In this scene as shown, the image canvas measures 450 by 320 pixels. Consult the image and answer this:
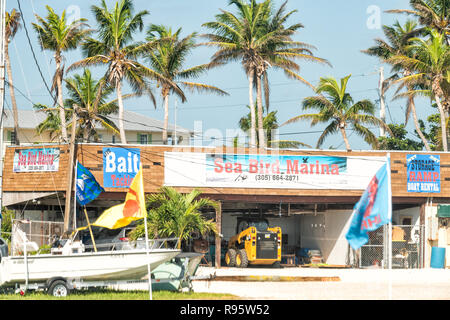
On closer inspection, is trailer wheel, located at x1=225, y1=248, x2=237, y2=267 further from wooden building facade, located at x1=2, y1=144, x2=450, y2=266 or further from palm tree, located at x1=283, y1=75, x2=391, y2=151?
palm tree, located at x1=283, y1=75, x2=391, y2=151

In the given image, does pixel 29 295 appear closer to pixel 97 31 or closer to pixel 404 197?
pixel 404 197

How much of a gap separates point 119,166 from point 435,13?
24.8m

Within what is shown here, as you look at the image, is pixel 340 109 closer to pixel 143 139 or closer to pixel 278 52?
pixel 278 52

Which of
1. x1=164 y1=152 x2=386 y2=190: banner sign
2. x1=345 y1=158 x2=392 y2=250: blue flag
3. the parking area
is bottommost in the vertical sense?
the parking area

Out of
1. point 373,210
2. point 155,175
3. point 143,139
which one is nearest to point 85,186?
point 155,175

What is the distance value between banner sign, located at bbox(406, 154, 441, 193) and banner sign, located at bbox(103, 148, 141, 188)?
12426 millimetres

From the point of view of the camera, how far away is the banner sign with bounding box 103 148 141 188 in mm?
31234

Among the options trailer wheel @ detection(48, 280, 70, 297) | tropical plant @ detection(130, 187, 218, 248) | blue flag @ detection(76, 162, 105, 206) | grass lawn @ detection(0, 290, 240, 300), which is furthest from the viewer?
blue flag @ detection(76, 162, 105, 206)

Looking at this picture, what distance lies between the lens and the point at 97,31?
1569 inches

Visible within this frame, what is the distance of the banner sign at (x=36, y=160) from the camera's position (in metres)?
31.8

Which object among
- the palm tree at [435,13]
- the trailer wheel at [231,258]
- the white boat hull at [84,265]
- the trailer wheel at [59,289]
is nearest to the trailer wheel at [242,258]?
the trailer wheel at [231,258]

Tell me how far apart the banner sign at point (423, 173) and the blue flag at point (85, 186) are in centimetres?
1411

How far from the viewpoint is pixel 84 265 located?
19422 mm

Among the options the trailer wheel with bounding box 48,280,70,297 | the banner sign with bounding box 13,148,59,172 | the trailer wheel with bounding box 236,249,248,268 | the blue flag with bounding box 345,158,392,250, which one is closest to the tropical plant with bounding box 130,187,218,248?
the trailer wheel with bounding box 236,249,248,268
